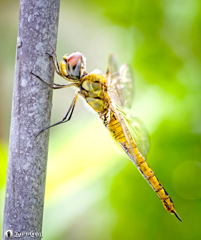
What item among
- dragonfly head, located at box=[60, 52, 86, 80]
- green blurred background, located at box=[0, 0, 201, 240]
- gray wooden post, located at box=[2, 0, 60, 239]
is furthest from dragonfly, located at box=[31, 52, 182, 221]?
gray wooden post, located at box=[2, 0, 60, 239]

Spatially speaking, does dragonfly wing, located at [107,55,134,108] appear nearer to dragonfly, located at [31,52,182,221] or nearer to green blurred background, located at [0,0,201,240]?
dragonfly, located at [31,52,182,221]

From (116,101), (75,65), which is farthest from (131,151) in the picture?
(75,65)

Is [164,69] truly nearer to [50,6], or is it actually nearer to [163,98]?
[163,98]

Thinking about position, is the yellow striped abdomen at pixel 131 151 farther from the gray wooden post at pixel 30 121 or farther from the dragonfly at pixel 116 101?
the gray wooden post at pixel 30 121

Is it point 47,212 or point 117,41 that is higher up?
point 117,41

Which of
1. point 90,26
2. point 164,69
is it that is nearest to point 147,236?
point 164,69

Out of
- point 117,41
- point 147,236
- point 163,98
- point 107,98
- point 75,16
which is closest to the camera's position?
point 107,98

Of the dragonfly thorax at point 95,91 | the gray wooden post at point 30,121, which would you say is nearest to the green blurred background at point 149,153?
the dragonfly thorax at point 95,91
